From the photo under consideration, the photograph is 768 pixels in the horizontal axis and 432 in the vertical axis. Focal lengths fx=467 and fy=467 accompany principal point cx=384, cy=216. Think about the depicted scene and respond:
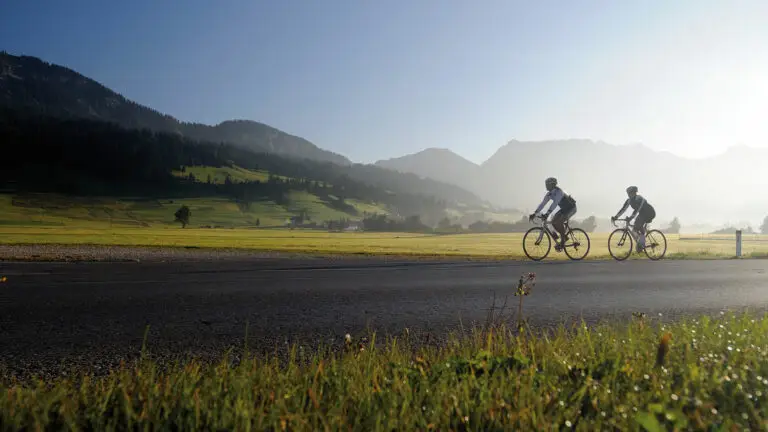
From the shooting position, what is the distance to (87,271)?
11570 millimetres

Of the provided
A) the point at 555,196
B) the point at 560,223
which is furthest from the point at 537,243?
the point at 555,196

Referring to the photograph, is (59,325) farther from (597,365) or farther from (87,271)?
(87,271)

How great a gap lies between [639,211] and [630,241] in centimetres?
126

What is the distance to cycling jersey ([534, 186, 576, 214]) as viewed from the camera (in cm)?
1597

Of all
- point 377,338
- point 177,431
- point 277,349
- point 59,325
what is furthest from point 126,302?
point 177,431

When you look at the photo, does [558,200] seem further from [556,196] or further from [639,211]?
[639,211]

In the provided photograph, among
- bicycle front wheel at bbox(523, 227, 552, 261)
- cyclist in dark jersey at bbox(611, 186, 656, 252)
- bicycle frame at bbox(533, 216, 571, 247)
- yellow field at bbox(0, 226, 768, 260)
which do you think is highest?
cyclist in dark jersey at bbox(611, 186, 656, 252)

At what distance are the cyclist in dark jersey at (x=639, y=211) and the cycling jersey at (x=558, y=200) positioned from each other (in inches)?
86.8

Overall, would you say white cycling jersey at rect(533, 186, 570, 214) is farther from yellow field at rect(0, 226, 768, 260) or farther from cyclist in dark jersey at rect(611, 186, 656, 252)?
yellow field at rect(0, 226, 768, 260)

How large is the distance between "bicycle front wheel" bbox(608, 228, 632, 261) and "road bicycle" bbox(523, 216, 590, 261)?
131 centimetres

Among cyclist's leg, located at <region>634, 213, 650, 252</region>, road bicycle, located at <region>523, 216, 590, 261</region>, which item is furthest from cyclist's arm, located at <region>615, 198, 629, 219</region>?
road bicycle, located at <region>523, 216, 590, 261</region>

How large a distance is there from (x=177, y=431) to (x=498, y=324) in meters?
4.00

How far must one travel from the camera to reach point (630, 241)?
18.0 meters

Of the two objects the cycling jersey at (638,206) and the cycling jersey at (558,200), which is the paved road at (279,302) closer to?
the cycling jersey at (558,200)
